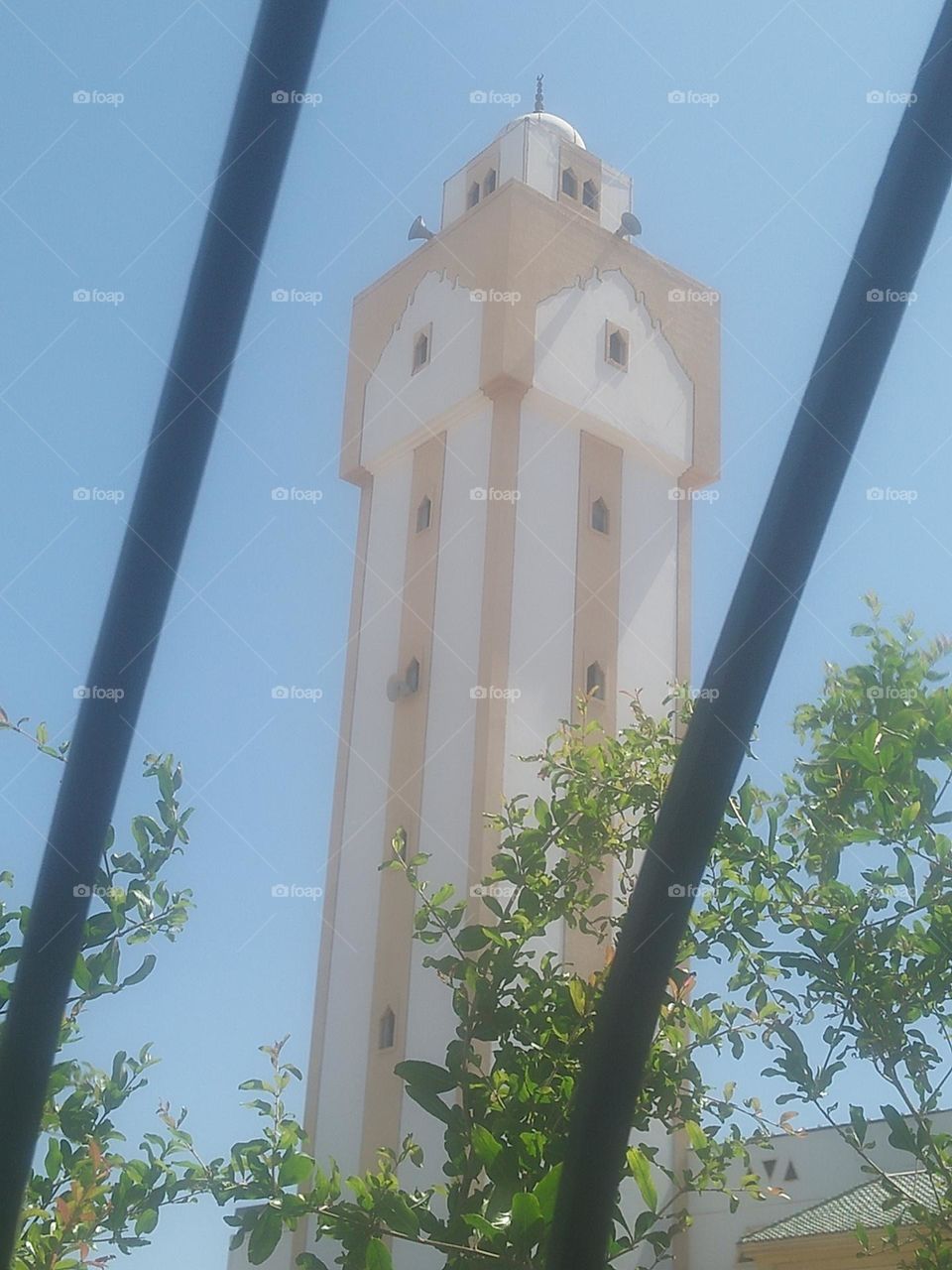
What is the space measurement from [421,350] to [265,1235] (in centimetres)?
2252

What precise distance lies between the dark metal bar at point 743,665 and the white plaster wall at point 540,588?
20.1 metres

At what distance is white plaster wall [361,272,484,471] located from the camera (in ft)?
81.8

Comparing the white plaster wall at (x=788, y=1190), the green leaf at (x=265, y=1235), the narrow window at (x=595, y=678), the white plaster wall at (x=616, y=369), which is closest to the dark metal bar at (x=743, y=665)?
the green leaf at (x=265, y=1235)

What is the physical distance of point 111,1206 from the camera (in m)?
4.88

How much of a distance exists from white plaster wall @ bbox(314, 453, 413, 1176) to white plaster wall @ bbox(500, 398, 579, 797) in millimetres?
2604

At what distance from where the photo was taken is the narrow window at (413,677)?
2375cm

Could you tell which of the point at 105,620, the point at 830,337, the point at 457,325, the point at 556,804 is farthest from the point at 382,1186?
the point at 457,325

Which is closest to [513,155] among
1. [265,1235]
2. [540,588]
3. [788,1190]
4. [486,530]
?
[486,530]

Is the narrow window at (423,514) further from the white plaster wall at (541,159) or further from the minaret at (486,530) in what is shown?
the white plaster wall at (541,159)

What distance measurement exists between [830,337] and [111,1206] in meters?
4.30

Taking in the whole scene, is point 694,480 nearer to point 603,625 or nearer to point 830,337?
point 603,625

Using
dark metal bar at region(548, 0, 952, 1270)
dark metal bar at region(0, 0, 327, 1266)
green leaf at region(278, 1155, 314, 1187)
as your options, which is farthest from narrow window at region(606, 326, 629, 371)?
dark metal bar at region(548, 0, 952, 1270)

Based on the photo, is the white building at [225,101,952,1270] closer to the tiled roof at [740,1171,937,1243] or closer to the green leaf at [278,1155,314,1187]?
the tiled roof at [740,1171,937,1243]

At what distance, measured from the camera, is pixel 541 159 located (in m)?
26.6
